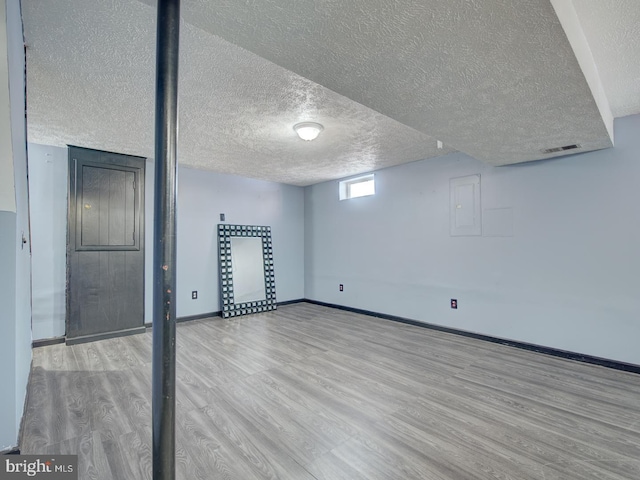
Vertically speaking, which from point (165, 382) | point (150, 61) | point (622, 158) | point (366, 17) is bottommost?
point (165, 382)

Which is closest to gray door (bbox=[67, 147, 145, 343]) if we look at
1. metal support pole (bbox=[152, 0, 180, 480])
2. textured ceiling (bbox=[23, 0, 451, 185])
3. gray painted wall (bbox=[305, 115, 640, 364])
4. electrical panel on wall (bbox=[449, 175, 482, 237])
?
textured ceiling (bbox=[23, 0, 451, 185])

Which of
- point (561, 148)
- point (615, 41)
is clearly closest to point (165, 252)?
point (615, 41)

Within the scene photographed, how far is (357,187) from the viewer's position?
5516mm

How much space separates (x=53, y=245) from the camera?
3.70 meters

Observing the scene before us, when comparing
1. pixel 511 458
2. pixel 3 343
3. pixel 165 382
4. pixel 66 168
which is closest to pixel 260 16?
pixel 165 382

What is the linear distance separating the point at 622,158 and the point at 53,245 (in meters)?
6.24

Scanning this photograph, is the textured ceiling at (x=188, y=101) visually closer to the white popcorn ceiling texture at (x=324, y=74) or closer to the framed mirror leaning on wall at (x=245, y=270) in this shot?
the white popcorn ceiling texture at (x=324, y=74)

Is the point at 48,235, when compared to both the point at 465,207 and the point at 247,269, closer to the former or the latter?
the point at 247,269

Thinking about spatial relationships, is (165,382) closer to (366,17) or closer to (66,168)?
(366,17)

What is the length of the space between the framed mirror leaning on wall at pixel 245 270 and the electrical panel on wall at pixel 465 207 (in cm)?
325

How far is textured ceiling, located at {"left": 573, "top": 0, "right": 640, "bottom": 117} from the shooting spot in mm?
1595

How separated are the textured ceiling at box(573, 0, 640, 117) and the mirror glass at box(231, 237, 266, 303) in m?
4.84

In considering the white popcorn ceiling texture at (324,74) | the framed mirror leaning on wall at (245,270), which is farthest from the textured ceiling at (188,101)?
the framed mirror leaning on wall at (245,270)

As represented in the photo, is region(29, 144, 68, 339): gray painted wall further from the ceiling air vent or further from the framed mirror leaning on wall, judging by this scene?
the ceiling air vent
